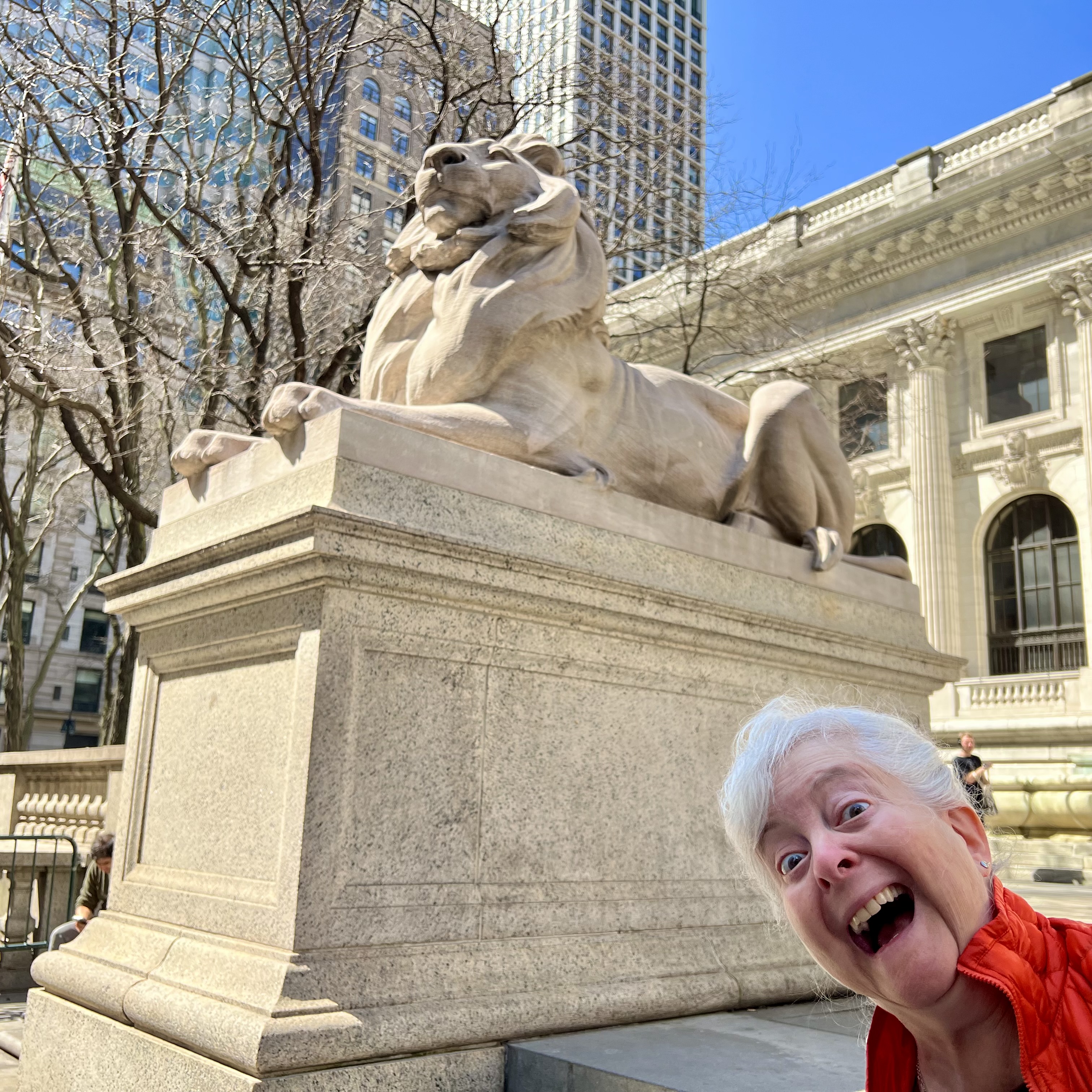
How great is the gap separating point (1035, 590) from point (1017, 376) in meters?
5.88

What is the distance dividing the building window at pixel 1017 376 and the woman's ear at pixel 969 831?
2918cm

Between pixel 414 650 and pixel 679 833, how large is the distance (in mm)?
1519

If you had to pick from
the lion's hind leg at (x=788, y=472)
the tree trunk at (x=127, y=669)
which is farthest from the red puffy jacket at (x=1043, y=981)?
the tree trunk at (x=127, y=669)

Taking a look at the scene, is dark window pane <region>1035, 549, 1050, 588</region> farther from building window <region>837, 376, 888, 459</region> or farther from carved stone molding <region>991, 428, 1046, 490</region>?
building window <region>837, 376, 888, 459</region>

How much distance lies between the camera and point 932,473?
1133 inches

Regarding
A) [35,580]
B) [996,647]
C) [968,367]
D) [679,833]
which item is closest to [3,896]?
[679,833]

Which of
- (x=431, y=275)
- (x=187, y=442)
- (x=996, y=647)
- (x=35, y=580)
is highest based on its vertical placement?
(x=35, y=580)

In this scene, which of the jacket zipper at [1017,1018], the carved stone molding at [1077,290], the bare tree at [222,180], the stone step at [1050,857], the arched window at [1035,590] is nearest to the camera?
the jacket zipper at [1017,1018]

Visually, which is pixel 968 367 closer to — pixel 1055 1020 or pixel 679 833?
pixel 679 833

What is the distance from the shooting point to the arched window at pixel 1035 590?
87.5ft

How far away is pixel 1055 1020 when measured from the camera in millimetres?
1420

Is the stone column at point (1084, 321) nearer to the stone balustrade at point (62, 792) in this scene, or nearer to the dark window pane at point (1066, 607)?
the dark window pane at point (1066, 607)

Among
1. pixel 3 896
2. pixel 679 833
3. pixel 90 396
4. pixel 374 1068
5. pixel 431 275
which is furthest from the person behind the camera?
pixel 90 396

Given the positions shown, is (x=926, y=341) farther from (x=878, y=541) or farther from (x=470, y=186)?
(x=470, y=186)
